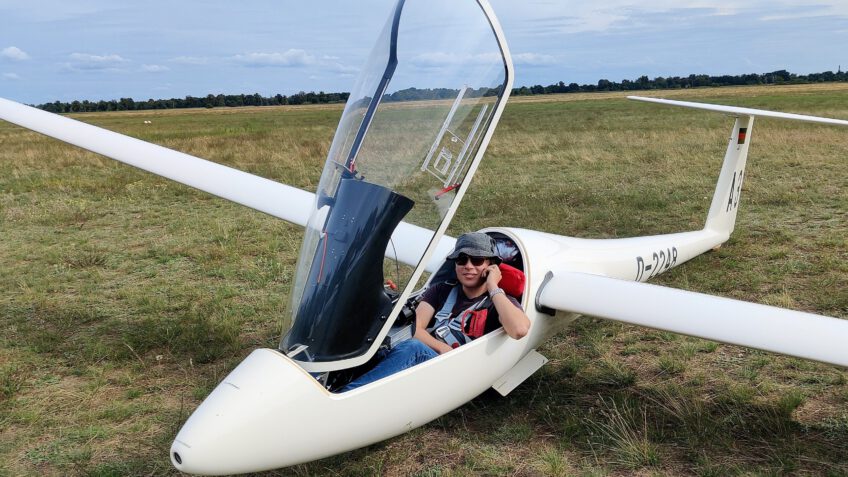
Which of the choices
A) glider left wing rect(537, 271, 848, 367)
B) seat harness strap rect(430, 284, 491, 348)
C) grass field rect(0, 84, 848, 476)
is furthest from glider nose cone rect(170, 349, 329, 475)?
glider left wing rect(537, 271, 848, 367)

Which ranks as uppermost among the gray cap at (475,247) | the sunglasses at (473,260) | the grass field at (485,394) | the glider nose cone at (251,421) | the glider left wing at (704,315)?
the gray cap at (475,247)

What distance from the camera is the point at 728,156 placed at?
8.09 m

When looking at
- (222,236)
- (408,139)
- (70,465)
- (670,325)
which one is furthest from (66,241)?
(670,325)

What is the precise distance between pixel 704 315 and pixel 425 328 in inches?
71.6

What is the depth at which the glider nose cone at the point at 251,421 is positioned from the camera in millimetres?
3113

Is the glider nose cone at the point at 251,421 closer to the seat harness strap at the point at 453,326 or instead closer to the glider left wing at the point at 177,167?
the seat harness strap at the point at 453,326

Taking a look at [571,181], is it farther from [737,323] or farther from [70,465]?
[70,465]

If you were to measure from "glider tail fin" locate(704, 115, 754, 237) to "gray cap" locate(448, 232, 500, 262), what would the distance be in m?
4.50

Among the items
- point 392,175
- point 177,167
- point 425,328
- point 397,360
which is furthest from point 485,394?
point 177,167

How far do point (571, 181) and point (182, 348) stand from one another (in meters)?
10.5

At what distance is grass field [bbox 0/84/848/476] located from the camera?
14.0 feet

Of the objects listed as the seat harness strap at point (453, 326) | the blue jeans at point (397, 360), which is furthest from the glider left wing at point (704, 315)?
the blue jeans at point (397, 360)

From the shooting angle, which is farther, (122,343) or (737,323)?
(122,343)

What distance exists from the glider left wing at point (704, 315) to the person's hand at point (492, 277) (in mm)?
370
